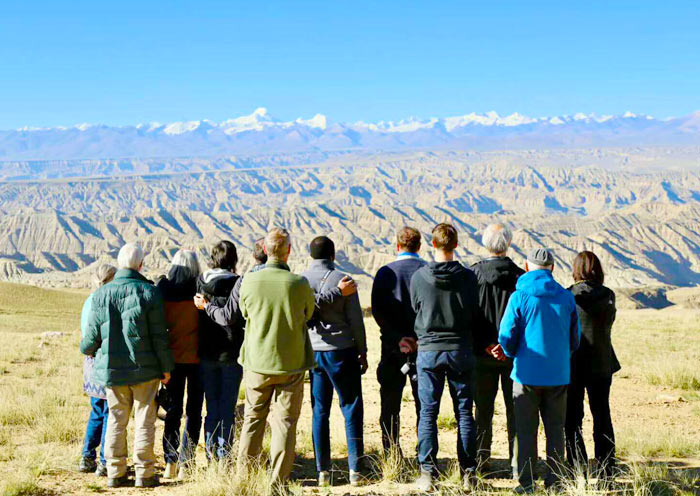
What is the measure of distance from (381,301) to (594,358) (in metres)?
1.81

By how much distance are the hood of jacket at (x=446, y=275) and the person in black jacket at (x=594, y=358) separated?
1.04 m

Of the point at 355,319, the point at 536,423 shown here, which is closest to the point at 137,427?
the point at 355,319

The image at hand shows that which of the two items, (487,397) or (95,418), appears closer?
(487,397)

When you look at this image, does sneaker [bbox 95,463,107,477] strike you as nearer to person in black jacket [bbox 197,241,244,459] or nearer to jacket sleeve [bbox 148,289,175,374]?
person in black jacket [bbox 197,241,244,459]

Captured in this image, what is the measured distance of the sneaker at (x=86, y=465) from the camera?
5723 millimetres

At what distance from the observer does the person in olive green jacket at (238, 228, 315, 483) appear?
4938 mm

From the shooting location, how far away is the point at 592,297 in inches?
211

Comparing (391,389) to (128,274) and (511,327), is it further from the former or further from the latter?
(128,274)

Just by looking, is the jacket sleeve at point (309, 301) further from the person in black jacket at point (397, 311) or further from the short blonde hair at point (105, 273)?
the short blonde hair at point (105, 273)

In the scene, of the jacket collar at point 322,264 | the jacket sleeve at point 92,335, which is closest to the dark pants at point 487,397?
the jacket collar at point 322,264

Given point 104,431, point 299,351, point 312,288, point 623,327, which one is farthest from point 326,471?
point 623,327

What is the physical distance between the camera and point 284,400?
5047 millimetres

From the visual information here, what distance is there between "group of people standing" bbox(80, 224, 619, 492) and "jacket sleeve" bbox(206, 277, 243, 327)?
0.01 m

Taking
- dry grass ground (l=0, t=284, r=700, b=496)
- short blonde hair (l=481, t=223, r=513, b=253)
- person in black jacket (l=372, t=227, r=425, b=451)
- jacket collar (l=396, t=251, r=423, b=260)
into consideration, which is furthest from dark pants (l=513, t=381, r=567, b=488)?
jacket collar (l=396, t=251, r=423, b=260)
